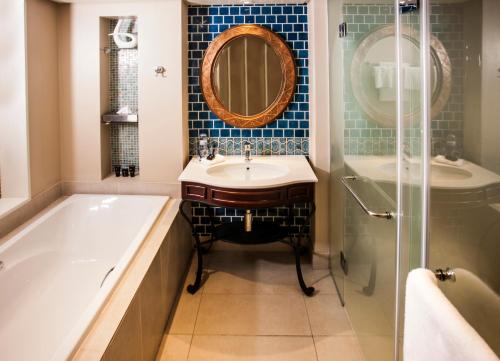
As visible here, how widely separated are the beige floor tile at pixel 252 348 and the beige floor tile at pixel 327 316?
137mm

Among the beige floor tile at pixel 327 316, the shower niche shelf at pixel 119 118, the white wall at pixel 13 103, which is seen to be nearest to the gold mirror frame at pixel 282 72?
the shower niche shelf at pixel 119 118

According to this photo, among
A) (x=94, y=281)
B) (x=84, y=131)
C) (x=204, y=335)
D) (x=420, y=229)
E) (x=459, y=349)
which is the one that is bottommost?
(x=204, y=335)

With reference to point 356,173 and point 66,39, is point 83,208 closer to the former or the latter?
point 66,39

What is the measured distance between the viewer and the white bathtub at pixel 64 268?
2043 mm

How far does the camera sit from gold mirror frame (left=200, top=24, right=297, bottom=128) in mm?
3289

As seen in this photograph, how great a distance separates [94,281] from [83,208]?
617mm

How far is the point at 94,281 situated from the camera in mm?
2734

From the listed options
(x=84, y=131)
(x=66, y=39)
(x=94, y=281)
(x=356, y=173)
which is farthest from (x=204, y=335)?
(x=66, y=39)

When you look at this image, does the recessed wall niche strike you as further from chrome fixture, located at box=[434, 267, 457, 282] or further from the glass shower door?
chrome fixture, located at box=[434, 267, 457, 282]

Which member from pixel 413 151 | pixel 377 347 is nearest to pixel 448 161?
pixel 413 151

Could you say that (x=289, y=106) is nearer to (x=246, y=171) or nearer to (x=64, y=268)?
(x=246, y=171)

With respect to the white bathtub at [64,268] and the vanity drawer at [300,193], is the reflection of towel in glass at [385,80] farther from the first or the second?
the white bathtub at [64,268]

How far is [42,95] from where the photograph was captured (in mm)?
3010

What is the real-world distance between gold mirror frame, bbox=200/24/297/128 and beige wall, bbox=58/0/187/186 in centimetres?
21
